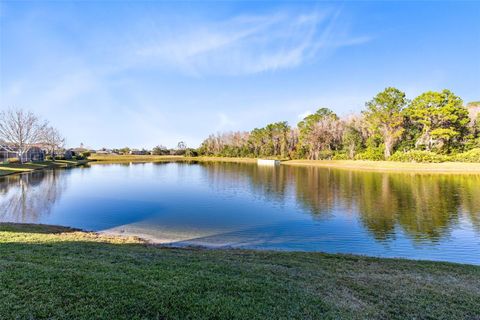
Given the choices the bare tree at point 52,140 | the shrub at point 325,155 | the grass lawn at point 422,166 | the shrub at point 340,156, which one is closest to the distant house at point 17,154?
the bare tree at point 52,140

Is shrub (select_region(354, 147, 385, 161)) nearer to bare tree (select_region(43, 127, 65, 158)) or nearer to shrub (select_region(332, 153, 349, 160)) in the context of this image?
shrub (select_region(332, 153, 349, 160))

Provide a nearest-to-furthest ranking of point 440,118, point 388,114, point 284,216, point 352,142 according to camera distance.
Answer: point 284,216 → point 440,118 → point 388,114 → point 352,142

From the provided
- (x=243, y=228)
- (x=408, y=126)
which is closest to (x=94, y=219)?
(x=243, y=228)

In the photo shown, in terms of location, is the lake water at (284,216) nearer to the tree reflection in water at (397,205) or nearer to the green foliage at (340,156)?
the tree reflection in water at (397,205)

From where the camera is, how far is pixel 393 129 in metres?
51.3

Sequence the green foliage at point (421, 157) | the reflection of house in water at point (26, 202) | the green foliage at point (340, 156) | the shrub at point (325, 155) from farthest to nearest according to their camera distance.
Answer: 1. the shrub at point (325, 155)
2. the green foliage at point (340, 156)
3. the green foliage at point (421, 157)
4. the reflection of house in water at point (26, 202)

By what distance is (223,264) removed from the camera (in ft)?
19.8

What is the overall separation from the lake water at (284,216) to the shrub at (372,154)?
1132 inches

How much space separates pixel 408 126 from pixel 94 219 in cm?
5584

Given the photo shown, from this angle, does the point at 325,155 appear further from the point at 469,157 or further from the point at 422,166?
the point at 469,157

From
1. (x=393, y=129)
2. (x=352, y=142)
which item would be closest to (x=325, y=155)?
(x=352, y=142)

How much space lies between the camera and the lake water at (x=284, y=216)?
10.2m

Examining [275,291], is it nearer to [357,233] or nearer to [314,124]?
[357,233]

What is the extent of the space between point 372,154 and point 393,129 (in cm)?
571
